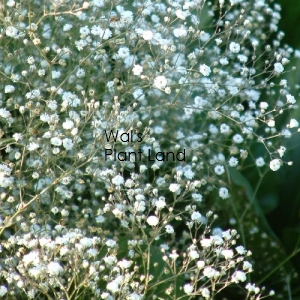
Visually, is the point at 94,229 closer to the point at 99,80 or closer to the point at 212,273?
the point at 212,273

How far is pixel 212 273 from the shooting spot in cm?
166

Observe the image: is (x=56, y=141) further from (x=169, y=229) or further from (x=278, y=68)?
(x=278, y=68)

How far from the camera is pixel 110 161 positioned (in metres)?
2.13

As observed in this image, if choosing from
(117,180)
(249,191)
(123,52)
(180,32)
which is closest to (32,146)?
(117,180)

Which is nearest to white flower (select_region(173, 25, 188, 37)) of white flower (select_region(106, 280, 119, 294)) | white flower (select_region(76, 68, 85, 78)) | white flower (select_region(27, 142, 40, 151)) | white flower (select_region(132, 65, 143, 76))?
white flower (select_region(132, 65, 143, 76))

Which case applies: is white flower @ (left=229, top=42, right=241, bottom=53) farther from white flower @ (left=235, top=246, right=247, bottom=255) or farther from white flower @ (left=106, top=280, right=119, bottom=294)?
white flower @ (left=106, top=280, right=119, bottom=294)

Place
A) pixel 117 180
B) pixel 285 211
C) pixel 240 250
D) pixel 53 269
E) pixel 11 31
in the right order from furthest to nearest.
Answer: pixel 285 211 → pixel 11 31 → pixel 117 180 → pixel 240 250 → pixel 53 269

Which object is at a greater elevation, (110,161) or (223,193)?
(110,161)

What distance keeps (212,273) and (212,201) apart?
73cm

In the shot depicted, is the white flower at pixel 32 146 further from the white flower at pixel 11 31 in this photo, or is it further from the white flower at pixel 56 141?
the white flower at pixel 11 31

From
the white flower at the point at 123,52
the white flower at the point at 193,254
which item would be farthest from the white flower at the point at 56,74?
the white flower at the point at 193,254

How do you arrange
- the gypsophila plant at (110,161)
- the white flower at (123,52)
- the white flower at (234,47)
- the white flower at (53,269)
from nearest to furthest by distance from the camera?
1. the white flower at (53,269)
2. the gypsophila plant at (110,161)
3. the white flower at (123,52)
4. the white flower at (234,47)

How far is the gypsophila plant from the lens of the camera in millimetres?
1740

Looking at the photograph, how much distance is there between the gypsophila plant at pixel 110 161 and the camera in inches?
68.5
